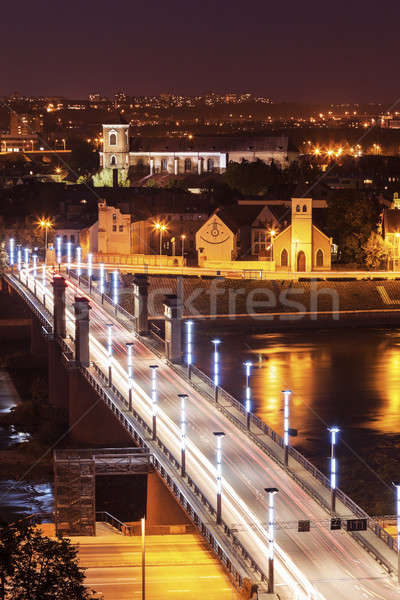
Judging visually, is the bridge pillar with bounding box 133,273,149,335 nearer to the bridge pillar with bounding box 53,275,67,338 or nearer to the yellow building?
the bridge pillar with bounding box 53,275,67,338

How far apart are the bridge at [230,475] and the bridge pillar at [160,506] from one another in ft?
2.60

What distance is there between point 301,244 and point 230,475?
38.1 meters

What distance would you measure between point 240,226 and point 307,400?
24.7m

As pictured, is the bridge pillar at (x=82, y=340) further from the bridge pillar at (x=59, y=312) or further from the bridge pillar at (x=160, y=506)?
the bridge pillar at (x=160, y=506)

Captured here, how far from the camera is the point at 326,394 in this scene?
137ft

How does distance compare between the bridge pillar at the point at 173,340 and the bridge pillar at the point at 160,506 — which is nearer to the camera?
the bridge pillar at the point at 160,506

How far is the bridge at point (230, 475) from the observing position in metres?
19.1

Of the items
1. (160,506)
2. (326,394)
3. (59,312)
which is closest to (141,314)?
(59,312)

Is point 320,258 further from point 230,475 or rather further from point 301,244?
point 230,475

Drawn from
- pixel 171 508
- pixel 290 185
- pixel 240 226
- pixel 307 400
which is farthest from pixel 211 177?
pixel 171 508

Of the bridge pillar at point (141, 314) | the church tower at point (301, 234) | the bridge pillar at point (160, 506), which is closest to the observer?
the bridge pillar at point (160, 506)

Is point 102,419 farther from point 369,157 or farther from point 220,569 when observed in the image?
point 369,157

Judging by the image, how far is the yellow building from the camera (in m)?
61.0

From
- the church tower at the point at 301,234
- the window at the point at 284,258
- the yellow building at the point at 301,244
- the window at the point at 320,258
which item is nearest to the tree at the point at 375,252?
the yellow building at the point at 301,244
